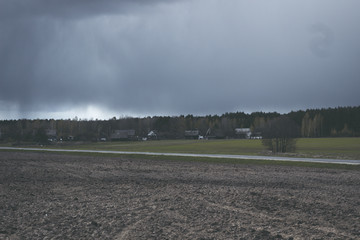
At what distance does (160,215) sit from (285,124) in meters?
44.3

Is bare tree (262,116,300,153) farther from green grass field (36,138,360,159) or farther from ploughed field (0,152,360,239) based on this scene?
ploughed field (0,152,360,239)

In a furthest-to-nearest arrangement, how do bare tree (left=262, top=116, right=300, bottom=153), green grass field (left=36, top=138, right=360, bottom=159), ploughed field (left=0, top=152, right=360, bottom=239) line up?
bare tree (left=262, top=116, right=300, bottom=153) → green grass field (left=36, top=138, right=360, bottom=159) → ploughed field (left=0, top=152, right=360, bottom=239)

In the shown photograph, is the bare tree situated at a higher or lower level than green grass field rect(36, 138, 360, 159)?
higher

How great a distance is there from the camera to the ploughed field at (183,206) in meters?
11.4

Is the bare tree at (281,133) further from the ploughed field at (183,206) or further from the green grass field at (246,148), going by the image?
the ploughed field at (183,206)

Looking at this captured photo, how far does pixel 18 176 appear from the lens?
82.7 feet

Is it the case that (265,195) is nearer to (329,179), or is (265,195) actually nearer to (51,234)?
(329,179)

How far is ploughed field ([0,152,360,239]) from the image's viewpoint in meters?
11.4

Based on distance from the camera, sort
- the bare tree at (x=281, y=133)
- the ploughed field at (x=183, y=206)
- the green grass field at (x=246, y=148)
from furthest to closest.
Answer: the bare tree at (x=281, y=133)
the green grass field at (x=246, y=148)
the ploughed field at (x=183, y=206)

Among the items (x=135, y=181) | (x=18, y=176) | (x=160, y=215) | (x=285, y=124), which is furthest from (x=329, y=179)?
(x=285, y=124)

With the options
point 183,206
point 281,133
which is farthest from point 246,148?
point 183,206

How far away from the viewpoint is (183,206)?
15.1 meters

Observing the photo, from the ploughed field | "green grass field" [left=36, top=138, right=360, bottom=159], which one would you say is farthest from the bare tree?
the ploughed field

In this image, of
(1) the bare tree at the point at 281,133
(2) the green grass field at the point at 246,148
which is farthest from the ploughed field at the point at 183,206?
(1) the bare tree at the point at 281,133
